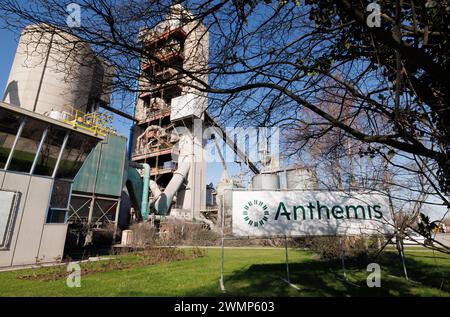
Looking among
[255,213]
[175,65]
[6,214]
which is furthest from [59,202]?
[175,65]

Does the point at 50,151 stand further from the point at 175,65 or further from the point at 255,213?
the point at 175,65

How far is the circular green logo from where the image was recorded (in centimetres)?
773

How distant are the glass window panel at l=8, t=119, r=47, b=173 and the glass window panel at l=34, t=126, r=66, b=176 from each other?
0.28 meters

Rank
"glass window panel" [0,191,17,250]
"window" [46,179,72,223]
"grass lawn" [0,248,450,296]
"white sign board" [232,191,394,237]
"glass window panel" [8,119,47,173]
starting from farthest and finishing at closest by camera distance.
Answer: "window" [46,179,72,223] → "glass window panel" [8,119,47,173] → "glass window panel" [0,191,17,250] → "white sign board" [232,191,394,237] → "grass lawn" [0,248,450,296]

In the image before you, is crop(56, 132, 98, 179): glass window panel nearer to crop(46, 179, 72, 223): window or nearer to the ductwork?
crop(46, 179, 72, 223): window

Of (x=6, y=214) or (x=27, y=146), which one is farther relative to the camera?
(x=27, y=146)

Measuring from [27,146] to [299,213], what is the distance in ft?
33.3

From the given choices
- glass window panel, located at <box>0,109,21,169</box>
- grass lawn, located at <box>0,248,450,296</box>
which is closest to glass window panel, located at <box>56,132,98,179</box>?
glass window panel, located at <box>0,109,21,169</box>

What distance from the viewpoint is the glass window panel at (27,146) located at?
923 cm

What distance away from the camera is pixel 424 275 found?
8.09 m

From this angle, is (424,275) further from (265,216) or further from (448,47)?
(448,47)

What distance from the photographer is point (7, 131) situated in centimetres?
898
